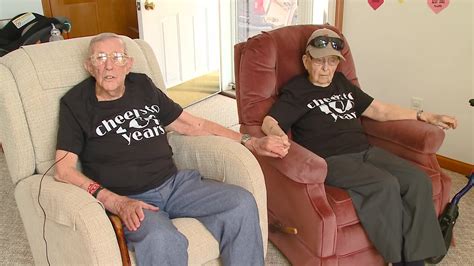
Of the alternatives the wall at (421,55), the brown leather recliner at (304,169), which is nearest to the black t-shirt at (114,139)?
the brown leather recliner at (304,169)

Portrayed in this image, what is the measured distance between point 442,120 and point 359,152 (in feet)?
1.30

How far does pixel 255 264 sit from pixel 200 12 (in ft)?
9.93

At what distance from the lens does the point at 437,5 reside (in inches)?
106

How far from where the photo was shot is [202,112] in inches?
154

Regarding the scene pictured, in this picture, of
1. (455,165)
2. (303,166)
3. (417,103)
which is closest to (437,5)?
(417,103)

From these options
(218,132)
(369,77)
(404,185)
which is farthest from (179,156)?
(369,77)

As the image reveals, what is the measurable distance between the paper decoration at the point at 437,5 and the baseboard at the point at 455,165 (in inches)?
36.6

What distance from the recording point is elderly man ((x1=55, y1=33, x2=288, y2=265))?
1.55m

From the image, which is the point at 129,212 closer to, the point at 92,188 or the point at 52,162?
the point at 92,188

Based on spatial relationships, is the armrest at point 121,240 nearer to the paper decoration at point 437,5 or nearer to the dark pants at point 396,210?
the dark pants at point 396,210

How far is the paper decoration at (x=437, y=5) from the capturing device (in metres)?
2.65

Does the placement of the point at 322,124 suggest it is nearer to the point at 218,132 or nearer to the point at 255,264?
the point at 218,132

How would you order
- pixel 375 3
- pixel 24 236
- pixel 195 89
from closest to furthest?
pixel 24 236
pixel 375 3
pixel 195 89

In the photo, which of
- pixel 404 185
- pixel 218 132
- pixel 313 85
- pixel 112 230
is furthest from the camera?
pixel 313 85
